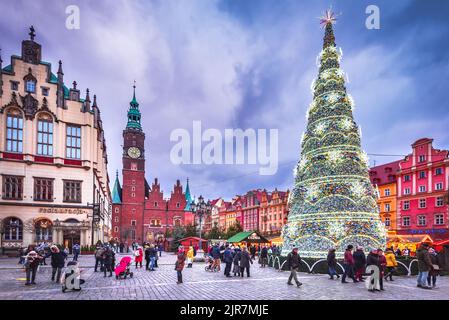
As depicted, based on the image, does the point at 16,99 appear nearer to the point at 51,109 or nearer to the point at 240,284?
the point at 51,109

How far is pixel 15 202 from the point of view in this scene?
3319cm

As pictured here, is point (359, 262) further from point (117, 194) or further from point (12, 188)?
point (117, 194)

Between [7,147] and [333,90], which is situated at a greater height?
[333,90]

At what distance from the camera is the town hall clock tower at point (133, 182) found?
256ft

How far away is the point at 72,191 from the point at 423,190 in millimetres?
43699

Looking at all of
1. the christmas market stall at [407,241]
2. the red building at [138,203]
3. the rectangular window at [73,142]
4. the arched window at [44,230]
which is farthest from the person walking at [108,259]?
the red building at [138,203]

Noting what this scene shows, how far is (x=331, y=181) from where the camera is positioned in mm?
18938

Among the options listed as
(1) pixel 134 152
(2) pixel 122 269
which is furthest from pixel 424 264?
(1) pixel 134 152

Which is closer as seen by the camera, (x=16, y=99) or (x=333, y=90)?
(x=333, y=90)

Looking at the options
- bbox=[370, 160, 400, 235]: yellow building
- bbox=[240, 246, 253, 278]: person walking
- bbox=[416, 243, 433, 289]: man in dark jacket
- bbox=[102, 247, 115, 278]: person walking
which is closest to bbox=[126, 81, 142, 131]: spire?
bbox=[370, 160, 400, 235]: yellow building

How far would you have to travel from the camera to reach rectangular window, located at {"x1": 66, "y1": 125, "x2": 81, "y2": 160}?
121ft
